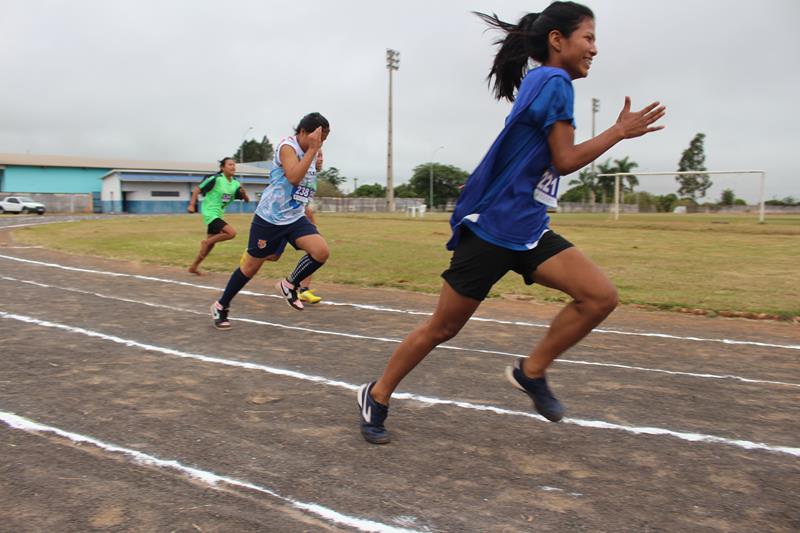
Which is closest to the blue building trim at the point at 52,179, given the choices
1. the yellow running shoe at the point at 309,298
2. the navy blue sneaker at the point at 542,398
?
the yellow running shoe at the point at 309,298

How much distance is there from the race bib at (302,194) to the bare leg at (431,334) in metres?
3.58

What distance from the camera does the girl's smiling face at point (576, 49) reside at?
313 cm

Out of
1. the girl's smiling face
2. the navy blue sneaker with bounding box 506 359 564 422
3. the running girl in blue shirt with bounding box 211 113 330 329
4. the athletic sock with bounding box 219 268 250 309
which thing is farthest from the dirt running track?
the girl's smiling face

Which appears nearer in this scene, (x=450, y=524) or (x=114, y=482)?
(x=450, y=524)

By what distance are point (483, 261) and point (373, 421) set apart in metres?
1.00

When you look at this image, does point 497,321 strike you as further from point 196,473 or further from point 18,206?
point 18,206

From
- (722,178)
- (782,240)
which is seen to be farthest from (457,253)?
(722,178)

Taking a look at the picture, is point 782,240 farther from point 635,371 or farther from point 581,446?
point 581,446

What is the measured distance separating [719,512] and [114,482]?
2518mm

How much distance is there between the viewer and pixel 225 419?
3.56 m

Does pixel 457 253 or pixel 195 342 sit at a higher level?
pixel 457 253

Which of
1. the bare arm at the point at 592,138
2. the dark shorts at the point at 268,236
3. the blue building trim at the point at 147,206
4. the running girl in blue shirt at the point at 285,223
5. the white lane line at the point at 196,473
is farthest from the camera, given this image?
the blue building trim at the point at 147,206

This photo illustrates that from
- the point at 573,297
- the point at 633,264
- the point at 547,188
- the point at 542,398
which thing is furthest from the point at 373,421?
the point at 633,264

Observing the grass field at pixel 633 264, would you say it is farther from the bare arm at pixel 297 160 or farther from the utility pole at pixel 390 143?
the utility pole at pixel 390 143
